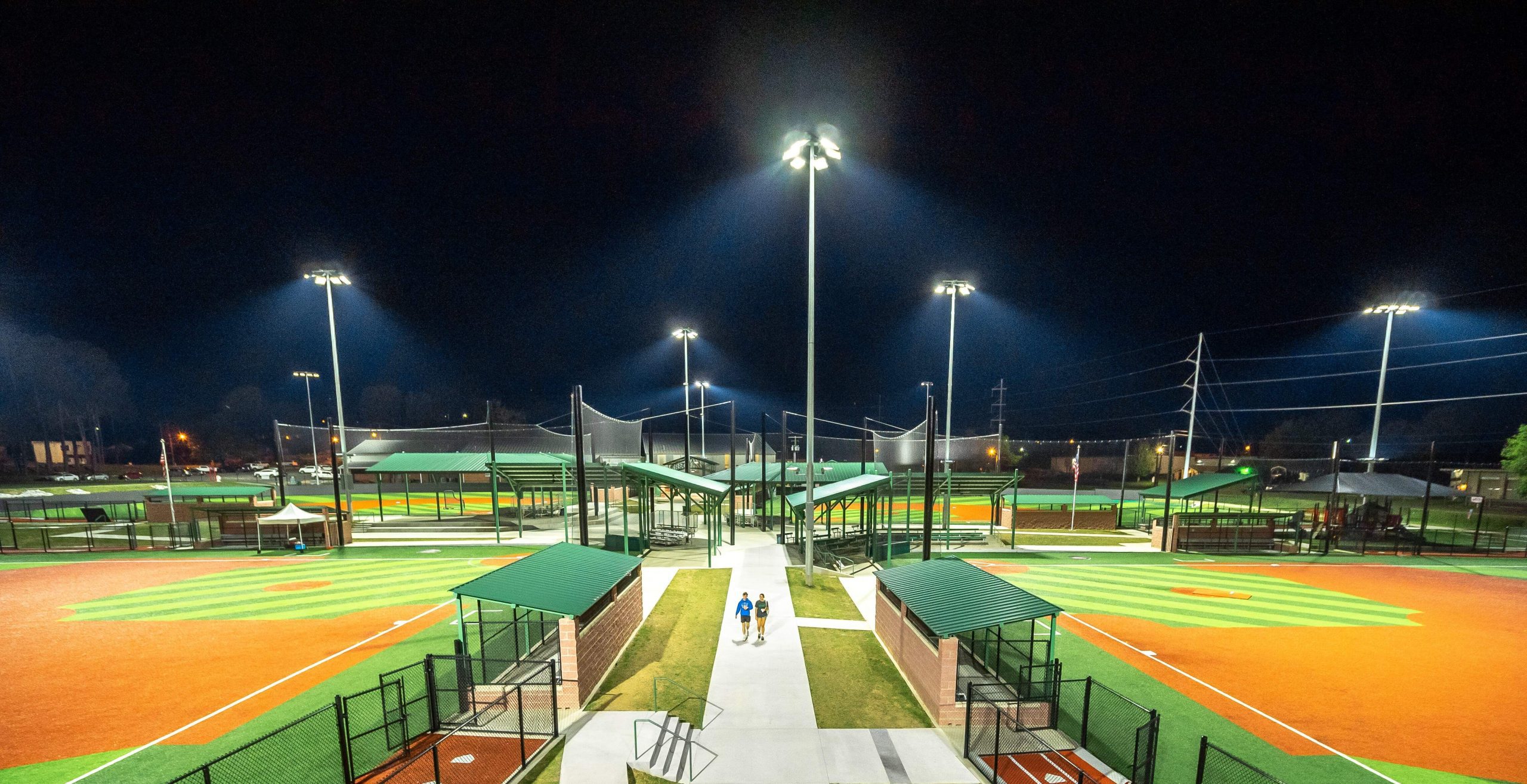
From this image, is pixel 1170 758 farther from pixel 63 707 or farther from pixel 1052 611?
pixel 63 707

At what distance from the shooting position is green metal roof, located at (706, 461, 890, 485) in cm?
3528

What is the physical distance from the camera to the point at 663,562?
24.8 m

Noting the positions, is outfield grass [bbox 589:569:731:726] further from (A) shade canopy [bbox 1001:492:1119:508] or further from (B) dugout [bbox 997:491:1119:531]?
(A) shade canopy [bbox 1001:492:1119:508]

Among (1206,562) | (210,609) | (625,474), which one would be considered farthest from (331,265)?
(1206,562)

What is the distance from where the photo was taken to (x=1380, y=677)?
43.5ft

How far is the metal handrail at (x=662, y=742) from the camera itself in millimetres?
9227

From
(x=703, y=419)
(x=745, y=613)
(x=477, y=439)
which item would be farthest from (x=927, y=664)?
(x=477, y=439)

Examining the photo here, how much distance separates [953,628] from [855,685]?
3426mm

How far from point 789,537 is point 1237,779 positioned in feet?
76.9

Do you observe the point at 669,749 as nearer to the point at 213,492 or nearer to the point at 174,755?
the point at 174,755

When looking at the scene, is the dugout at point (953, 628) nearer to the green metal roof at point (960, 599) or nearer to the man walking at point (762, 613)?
the green metal roof at point (960, 599)

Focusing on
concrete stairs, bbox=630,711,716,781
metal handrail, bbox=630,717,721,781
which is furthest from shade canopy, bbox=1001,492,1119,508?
metal handrail, bbox=630,717,721,781

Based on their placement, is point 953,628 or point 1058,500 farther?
point 1058,500

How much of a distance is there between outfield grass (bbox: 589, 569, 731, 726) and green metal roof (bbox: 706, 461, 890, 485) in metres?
14.9
